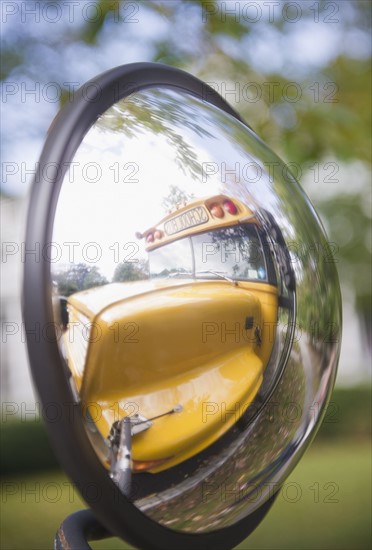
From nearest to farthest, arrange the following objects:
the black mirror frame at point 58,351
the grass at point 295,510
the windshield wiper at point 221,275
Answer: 1. the black mirror frame at point 58,351
2. the windshield wiper at point 221,275
3. the grass at point 295,510

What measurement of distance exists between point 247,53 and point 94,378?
7.71ft

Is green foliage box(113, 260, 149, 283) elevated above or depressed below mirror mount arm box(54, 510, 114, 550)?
above

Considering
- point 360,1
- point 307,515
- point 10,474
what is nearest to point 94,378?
point 360,1

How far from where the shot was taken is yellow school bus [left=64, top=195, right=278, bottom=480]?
2.52 ft

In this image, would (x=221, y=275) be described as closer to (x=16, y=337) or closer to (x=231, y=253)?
(x=231, y=253)

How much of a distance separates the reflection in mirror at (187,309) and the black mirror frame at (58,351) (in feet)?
0.05

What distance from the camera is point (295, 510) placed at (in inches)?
163

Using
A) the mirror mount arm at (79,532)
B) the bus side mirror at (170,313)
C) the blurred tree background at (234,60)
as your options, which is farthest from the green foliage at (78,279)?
the blurred tree background at (234,60)

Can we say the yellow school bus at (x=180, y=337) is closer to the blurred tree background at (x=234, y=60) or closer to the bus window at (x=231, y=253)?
the bus window at (x=231, y=253)

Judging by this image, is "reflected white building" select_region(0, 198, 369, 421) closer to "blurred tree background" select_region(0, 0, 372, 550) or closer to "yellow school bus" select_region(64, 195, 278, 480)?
"yellow school bus" select_region(64, 195, 278, 480)

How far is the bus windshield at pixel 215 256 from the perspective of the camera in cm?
81

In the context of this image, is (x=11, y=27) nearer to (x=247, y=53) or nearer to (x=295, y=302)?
(x=247, y=53)

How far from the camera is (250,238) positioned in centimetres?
89

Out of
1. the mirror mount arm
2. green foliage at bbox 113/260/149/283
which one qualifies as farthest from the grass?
green foliage at bbox 113/260/149/283
